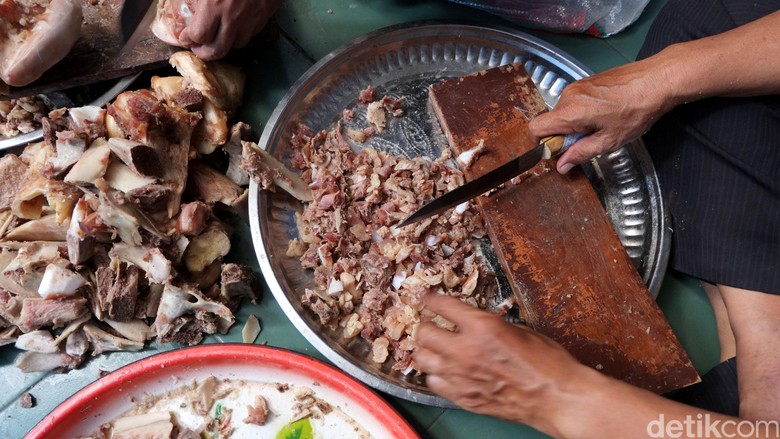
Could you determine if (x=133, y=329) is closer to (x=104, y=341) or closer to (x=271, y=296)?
(x=104, y=341)

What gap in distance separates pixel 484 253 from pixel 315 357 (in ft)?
1.70

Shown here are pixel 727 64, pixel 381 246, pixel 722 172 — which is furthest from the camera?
pixel 381 246

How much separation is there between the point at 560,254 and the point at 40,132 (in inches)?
54.3

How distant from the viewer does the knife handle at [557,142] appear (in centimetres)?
130

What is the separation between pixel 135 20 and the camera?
4.88ft

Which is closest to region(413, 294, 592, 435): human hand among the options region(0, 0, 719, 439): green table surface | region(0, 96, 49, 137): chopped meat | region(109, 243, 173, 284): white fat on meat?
region(0, 0, 719, 439): green table surface

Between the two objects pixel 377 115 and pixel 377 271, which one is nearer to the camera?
pixel 377 271

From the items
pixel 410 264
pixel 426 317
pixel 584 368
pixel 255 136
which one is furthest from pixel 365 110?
pixel 584 368

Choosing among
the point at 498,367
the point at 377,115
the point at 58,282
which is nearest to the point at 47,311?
the point at 58,282

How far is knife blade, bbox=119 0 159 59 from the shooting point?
58.2 inches

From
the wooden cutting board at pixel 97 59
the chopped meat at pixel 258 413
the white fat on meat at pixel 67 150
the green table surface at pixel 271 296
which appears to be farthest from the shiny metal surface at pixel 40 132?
the chopped meat at pixel 258 413

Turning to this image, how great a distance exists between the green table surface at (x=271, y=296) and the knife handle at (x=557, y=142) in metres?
0.55

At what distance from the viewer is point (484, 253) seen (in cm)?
148

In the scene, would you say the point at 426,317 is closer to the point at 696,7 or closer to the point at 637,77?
the point at 637,77
